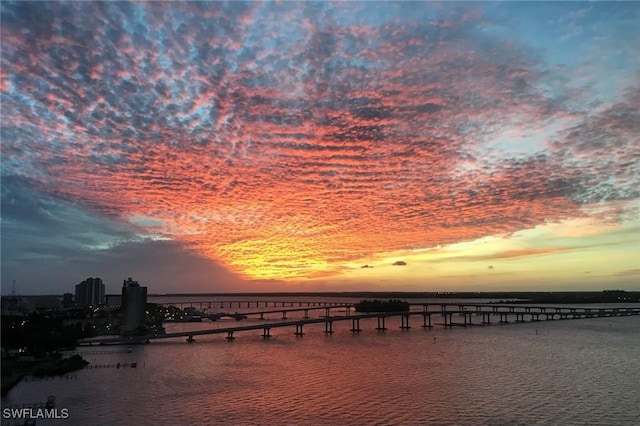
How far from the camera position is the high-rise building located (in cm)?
11400

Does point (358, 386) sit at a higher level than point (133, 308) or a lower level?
lower

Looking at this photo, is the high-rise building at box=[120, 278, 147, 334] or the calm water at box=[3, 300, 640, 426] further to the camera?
the high-rise building at box=[120, 278, 147, 334]

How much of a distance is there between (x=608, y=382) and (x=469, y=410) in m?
22.4

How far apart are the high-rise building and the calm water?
113ft

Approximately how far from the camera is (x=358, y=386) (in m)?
49.3

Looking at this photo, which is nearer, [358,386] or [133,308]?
[358,386]

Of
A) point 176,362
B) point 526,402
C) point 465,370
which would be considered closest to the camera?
point 526,402

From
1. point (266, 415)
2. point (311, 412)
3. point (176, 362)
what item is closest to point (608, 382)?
Answer: point (311, 412)

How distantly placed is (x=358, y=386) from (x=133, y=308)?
87336mm

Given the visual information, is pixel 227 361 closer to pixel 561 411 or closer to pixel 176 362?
pixel 176 362

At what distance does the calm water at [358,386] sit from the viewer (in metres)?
38.3

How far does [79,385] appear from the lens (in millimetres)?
50750

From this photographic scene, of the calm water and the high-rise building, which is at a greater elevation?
the high-rise building

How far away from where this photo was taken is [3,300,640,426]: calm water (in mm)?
38281
